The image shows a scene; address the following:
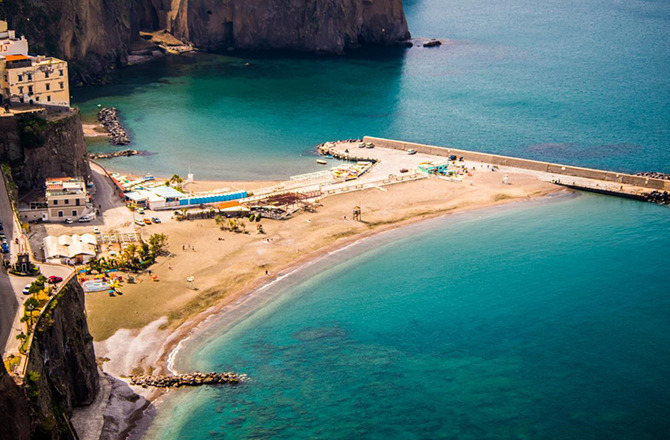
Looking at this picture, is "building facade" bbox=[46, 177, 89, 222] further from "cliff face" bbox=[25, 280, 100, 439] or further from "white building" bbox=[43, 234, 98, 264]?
"cliff face" bbox=[25, 280, 100, 439]

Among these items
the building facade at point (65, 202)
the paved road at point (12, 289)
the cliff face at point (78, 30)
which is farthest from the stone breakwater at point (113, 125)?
the paved road at point (12, 289)

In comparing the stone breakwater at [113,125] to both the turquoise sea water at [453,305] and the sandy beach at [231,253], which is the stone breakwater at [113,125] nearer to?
the turquoise sea water at [453,305]

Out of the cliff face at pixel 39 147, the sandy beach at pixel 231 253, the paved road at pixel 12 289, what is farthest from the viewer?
the cliff face at pixel 39 147

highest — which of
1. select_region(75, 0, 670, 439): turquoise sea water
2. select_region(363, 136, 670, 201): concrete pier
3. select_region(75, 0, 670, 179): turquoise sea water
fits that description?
select_region(75, 0, 670, 179): turquoise sea water

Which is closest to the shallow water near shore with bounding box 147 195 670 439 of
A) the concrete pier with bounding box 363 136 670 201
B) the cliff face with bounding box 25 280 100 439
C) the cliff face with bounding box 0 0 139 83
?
the cliff face with bounding box 25 280 100 439

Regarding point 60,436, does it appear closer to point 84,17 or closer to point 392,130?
point 392,130

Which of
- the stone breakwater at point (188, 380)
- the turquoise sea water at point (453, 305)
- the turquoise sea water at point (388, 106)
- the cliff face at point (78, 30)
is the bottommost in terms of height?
the stone breakwater at point (188, 380)

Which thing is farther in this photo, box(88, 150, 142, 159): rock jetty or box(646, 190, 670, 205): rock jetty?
box(88, 150, 142, 159): rock jetty
